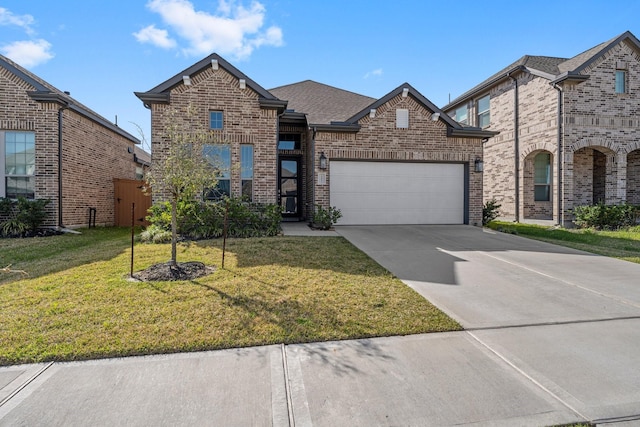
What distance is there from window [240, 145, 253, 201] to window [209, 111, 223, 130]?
0.99 m

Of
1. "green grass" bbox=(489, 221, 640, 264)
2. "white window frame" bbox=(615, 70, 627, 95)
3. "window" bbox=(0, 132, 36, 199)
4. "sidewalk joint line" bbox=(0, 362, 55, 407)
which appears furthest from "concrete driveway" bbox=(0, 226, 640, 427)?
"white window frame" bbox=(615, 70, 627, 95)

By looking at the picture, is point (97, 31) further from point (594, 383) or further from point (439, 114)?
point (594, 383)

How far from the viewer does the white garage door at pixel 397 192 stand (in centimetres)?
1162

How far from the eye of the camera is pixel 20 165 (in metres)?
10.5

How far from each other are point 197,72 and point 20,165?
6.49 metres

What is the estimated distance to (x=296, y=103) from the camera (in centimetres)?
1388

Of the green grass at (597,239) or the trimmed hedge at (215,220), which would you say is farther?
the trimmed hedge at (215,220)

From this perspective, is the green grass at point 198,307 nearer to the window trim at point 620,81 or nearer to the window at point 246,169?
the window at point 246,169

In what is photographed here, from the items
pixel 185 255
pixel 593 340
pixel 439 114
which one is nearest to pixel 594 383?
pixel 593 340

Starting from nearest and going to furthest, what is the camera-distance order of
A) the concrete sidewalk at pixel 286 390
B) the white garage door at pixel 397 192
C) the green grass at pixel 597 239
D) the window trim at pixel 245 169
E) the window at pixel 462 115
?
the concrete sidewalk at pixel 286 390
the green grass at pixel 597 239
the window trim at pixel 245 169
the white garage door at pixel 397 192
the window at pixel 462 115

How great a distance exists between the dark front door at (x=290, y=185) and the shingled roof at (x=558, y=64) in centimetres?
1032

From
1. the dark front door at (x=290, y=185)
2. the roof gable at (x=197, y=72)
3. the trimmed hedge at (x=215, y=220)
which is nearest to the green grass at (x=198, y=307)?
the trimmed hedge at (x=215, y=220)

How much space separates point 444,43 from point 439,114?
2.66 m

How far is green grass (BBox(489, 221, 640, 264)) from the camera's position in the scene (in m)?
7.79
